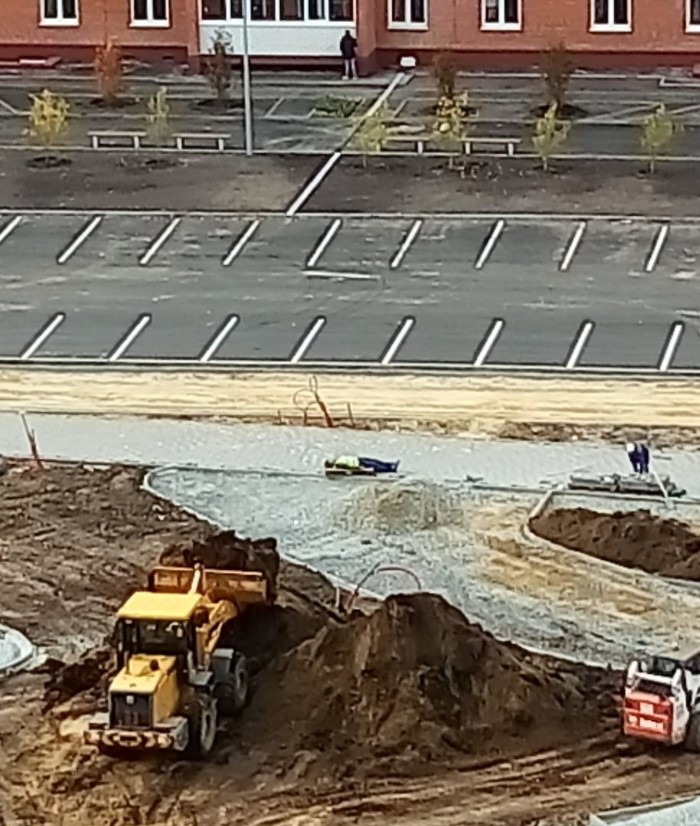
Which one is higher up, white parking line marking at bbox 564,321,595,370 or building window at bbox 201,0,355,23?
white parking line marking at bbox 564,321,595,370

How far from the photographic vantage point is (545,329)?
30.4m

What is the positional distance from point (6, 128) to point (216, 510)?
70.1ft

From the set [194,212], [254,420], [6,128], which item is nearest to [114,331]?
[254,420]

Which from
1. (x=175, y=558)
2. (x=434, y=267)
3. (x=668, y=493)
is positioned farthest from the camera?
(x=434, y=267)

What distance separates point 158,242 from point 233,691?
56.3 feet

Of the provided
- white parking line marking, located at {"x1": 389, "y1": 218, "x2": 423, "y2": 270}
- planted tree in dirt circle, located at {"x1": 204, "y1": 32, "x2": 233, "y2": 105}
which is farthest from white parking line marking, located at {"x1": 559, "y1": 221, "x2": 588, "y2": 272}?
planted tree in dirt circle, located at {"x1": 204, "y1": 32, "x2": 233, "y2": 105}

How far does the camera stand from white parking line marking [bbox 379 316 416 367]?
29.2 metres

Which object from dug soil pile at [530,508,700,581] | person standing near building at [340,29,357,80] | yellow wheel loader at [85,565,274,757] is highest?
yellow wheel loader at [85,565,274,757]

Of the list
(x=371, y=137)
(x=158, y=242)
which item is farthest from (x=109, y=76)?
(x=158, y=242)

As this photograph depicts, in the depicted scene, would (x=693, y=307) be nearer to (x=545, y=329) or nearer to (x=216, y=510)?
(x=545, y=329)

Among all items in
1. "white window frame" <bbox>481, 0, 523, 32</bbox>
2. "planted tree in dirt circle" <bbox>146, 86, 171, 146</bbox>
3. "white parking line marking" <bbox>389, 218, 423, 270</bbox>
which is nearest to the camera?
"white parking line marking" <bbox>389, 218, 423, 270</bbox>

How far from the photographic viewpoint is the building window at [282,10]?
4850 cm

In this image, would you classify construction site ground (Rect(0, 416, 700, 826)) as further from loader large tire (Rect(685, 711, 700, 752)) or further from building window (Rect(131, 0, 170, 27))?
building window (Rect(131, 0, 170, 27))

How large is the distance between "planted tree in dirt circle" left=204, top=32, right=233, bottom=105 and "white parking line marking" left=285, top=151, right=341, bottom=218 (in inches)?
209
